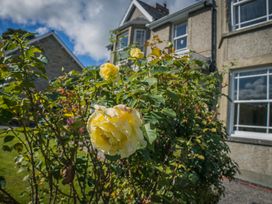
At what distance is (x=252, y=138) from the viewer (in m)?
6.14

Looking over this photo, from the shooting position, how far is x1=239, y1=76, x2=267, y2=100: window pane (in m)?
6.28

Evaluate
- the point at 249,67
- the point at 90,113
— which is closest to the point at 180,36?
the point at 249,67

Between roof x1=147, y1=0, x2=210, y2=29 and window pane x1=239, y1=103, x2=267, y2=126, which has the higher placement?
roof x1=147, y1=0, x2=210, y2=29

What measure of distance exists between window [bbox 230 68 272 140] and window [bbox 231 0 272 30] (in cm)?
188

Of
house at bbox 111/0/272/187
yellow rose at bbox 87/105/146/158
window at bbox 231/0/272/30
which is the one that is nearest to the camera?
yellow rose at bbox 87/105/146/158

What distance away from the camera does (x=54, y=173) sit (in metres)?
1.48

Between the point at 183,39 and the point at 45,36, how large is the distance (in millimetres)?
14133

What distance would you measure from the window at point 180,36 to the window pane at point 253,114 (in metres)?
4.96

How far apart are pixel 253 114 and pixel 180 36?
19.5 ft

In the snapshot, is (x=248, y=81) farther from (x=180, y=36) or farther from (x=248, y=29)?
(x=180, y=36)

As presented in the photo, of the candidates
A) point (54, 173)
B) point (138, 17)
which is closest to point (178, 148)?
point (54, 173)

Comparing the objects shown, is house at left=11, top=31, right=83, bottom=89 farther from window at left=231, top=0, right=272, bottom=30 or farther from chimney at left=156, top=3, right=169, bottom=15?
window at left=231, top=0, right=272, bottom=30

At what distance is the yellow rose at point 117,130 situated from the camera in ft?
2.41

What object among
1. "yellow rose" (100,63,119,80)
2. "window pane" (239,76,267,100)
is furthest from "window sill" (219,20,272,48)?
"yellow rose" (100,63,119,80)
